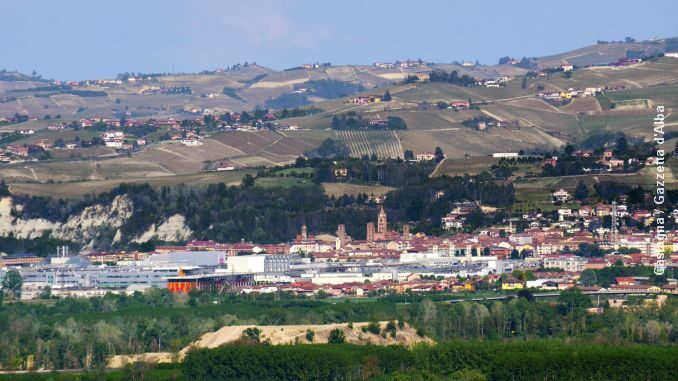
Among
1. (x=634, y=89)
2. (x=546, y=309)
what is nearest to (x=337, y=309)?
(x=546, y=309)

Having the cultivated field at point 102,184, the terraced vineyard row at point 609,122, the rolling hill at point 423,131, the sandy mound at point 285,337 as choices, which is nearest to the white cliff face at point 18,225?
the cultivated field at point 102,184

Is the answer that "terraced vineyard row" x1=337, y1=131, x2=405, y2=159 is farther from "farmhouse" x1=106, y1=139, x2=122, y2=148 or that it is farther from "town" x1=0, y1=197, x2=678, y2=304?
"town" x1=0, y1=197, x2=678, y2=304

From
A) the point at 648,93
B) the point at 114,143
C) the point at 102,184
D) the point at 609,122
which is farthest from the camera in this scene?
the point at 648,93

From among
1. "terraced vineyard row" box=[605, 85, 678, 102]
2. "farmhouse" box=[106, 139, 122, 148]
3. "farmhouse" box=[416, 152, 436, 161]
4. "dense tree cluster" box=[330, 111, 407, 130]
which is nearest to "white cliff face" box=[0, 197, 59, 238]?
"farmhouse" box=[416, 152, 436, 161]

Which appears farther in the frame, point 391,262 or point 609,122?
point 609,122

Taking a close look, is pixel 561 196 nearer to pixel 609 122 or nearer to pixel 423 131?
pixel 423 131

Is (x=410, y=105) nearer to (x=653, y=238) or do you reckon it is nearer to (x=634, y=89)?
(x=634, y=89)

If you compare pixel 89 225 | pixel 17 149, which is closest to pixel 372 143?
pixel 17 149
